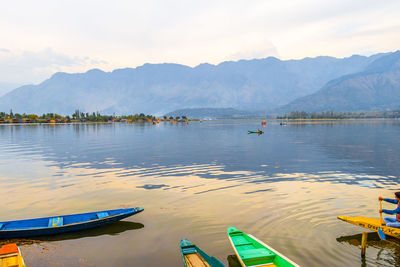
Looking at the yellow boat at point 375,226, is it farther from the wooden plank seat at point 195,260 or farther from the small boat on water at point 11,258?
the small boat on water at point 11,258

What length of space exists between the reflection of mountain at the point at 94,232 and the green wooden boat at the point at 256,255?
9.86 metres

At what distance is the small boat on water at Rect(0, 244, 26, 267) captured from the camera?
15.1 meters

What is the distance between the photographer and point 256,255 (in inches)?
614

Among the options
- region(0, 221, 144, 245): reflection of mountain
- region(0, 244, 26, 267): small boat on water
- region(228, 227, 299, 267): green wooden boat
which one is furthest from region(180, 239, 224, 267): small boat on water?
region(0, 244, 26, 267): small boat on water

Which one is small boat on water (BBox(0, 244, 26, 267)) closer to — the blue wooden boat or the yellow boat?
the blue wooden boat

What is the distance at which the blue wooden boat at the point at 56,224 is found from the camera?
2038cm

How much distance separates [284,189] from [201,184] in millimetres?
11016

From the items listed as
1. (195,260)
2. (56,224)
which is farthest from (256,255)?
(56,224)

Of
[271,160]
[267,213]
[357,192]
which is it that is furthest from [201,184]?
[271,160]

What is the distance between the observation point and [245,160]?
59625 millimetres

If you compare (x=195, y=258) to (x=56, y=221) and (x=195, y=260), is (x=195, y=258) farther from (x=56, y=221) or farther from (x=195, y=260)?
(x=56, y=221)

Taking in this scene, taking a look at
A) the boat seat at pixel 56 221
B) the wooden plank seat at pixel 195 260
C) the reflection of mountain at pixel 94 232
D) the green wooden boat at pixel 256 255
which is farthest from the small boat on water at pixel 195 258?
the boat seat at pixel 56 221

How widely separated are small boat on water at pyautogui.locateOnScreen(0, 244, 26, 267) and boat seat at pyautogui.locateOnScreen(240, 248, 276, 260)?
12468mm

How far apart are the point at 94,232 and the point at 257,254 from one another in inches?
537
